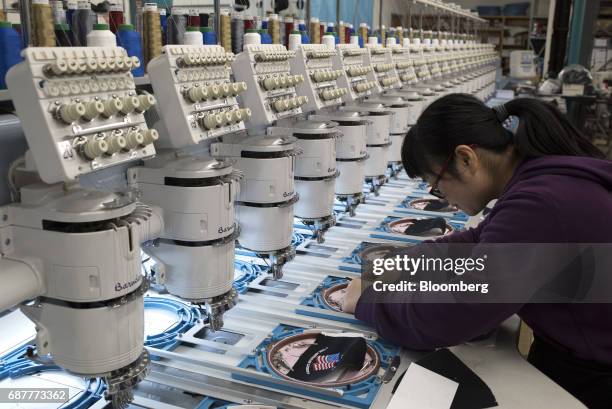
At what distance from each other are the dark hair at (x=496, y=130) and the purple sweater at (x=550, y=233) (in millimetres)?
71

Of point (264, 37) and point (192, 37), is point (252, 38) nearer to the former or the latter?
point (264, 37)

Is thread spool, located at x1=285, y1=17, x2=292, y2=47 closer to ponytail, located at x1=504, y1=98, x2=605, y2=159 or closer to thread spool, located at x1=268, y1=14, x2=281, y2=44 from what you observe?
thread spool, located at x1=268, y1=14, x2=281, y2=44

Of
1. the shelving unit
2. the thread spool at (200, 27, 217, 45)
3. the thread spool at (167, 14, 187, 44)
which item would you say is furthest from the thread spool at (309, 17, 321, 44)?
the shelving unit

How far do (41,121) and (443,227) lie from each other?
7.83 ft

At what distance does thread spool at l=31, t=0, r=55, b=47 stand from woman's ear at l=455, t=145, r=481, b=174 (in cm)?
125

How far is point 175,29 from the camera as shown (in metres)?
2.37

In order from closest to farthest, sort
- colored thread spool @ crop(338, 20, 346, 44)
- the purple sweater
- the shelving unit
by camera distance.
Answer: the purple sweater < colored thread spool @ crop(338, 20, 346, 44) < the shelving unit

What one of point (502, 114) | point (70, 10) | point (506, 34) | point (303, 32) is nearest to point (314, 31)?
point (303, 32)

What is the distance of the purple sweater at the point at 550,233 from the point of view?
62.0 inches

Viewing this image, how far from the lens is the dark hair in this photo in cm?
174

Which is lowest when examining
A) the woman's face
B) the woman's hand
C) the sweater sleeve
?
the woman's hand

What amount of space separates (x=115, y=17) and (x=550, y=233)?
5.07 feet

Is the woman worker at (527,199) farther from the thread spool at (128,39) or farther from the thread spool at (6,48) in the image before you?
the thread spool at (6,48)

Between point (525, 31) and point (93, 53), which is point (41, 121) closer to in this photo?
point (93, 53)
